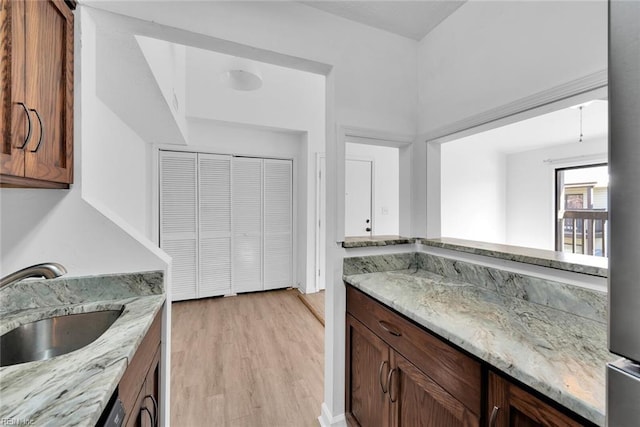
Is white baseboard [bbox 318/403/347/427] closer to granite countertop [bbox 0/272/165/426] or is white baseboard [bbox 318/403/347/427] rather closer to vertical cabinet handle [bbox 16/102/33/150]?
granite countertop [bbox 0/272/165/426]

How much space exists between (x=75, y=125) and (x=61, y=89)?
5.6 inches

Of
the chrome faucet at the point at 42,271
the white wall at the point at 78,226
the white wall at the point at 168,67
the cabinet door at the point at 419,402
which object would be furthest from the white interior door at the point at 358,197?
the chrome faucet at the point at 42,271

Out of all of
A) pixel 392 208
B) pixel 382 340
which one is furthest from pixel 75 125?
pixel 392 208

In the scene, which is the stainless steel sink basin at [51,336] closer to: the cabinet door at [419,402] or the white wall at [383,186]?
the cabinet door at [419,402]

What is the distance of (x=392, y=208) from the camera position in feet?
14.4

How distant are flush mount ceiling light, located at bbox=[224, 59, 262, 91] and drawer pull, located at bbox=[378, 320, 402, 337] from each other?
2752 millimetres

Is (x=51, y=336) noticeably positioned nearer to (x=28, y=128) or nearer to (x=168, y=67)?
(x=28, y=128)

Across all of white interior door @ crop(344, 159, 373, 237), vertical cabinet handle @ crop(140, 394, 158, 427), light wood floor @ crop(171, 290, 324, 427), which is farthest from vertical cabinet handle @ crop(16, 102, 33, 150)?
white interior door @ crop(344, 159, 373, 237)

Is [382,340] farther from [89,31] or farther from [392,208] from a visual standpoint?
[392,208]

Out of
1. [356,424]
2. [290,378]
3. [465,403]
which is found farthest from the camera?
[290,378]

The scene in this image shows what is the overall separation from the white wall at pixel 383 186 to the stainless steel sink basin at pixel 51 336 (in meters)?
3.64

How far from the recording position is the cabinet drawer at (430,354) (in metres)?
0.80

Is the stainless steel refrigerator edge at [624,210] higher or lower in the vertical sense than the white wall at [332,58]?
lower

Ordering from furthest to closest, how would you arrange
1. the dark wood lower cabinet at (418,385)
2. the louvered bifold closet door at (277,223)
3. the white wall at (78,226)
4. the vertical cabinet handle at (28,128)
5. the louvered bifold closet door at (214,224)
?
the louvered bifold closet door at (277,223)
the louvered bifold closet door at (214,224)
the white wall at (78,226)
the vertical cabinet handle at (28,128)
the dark wood lower cabinet at (418,385)
